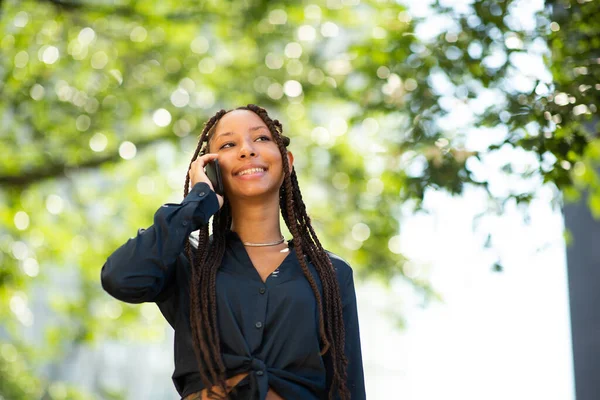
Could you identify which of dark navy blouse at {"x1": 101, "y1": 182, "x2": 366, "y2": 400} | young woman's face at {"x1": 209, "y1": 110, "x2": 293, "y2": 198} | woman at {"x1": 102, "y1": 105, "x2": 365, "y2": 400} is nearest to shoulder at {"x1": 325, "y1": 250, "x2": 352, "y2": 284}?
woman at {"x1": 102, "y1": 105, "x2": 365, "y2": 400}

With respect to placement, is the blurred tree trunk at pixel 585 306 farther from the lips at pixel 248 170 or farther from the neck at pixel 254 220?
the lips at pixel 248 170

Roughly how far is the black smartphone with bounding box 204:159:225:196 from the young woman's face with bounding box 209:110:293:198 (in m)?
0.04

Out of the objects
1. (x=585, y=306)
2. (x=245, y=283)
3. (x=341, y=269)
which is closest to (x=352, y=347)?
(x=341, y=269)

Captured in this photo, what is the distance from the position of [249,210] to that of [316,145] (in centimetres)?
589

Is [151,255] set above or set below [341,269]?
above

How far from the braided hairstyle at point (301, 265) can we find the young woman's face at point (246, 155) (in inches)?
1.6

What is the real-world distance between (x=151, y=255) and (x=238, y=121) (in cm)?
60

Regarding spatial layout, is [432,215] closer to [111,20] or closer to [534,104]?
[534,104]

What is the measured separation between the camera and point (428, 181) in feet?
15.1

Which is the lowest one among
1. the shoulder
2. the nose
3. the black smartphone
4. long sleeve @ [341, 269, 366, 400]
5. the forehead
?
long sleeve @ [341, 269, 366, 400]

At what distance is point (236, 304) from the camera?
2.71 meters

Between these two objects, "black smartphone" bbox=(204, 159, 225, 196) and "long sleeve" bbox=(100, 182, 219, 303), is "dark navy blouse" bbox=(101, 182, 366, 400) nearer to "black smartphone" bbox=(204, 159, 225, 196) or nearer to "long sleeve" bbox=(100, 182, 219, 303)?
"long sleeve" bbox=(100, 182, 219, 303)

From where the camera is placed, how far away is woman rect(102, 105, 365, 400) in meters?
2.61

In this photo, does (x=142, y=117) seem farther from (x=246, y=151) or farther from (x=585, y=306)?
(x=246, y=151)
